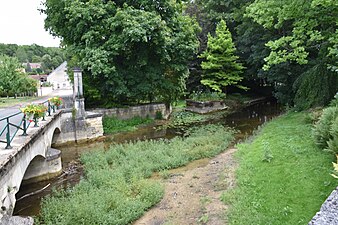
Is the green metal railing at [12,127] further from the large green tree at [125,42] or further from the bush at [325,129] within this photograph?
the bush at [325,129]

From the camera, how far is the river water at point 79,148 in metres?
7.50

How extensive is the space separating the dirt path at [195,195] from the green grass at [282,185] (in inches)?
13.6

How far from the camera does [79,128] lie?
→ 44.9ft

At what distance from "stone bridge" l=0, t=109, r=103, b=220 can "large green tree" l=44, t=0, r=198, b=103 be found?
8.60ft

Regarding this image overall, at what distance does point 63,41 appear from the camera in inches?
659

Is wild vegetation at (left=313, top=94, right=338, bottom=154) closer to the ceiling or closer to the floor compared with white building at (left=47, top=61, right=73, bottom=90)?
closer to the floor

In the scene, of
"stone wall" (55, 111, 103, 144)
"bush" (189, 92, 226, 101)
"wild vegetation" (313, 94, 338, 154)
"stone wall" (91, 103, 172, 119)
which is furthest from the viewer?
"bush" (189, 92, 226, 101)

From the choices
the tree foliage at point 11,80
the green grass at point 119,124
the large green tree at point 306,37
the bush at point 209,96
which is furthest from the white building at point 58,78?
the large green tree at point 306,37

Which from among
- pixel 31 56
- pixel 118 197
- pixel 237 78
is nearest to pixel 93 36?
pixel 118 197

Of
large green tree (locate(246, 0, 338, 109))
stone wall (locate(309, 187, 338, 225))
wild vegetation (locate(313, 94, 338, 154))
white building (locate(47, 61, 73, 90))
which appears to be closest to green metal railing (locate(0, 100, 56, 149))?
stone wall (locate(309, 187, 338, 225))

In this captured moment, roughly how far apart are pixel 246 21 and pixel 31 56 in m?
72.4

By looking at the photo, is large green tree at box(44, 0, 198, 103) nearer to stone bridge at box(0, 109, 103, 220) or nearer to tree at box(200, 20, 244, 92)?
stone bridge at box(0, 109, 103, 220)

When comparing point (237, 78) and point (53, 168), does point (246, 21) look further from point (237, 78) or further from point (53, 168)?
point (53, 168)

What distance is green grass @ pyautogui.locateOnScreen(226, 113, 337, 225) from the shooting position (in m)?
5.10
